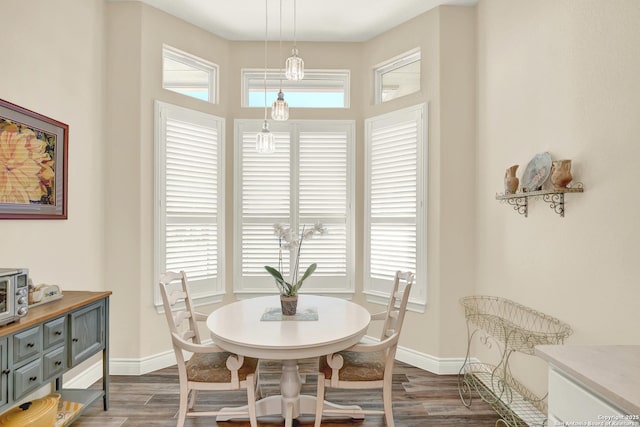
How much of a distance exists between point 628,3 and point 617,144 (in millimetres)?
695

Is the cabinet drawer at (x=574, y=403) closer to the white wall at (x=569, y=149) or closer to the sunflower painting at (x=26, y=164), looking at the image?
the white wall at (x=569, y=149)

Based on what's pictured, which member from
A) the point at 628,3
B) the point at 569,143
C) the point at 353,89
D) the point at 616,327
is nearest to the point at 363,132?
the point at 353,89

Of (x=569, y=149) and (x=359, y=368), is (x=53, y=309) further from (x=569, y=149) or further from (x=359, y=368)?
(x=569, y=149)

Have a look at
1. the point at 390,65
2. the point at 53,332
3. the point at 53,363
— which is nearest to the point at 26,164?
the point at 53,332

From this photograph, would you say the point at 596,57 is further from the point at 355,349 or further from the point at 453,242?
the point at 355,349

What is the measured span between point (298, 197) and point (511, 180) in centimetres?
A: 206

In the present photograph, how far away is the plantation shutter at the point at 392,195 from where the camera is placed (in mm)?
3457

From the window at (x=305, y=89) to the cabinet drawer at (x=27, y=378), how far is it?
2897 mm

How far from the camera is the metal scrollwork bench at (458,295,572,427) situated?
2150 millimetres

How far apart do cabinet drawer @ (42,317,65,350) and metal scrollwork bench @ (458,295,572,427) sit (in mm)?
2651

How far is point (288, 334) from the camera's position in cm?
207

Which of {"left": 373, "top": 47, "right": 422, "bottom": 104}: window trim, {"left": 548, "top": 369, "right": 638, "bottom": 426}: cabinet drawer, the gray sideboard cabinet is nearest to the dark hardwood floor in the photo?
the gray sideboard cabinet

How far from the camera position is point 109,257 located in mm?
3172

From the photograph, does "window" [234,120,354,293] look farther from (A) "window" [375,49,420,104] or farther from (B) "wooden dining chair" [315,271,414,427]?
(B) "wooden dining chair" [315,271,414,427]
